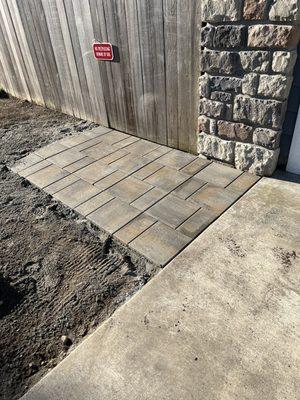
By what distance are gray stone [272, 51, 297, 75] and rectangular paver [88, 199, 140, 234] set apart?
1719 millimetres

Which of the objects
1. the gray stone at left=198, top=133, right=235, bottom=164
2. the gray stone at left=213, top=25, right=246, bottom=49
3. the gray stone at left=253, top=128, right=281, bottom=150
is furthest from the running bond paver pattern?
the gray stone at left=213, top=25, right=246, bottom=49

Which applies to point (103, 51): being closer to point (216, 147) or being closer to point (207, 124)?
point (207, 124)

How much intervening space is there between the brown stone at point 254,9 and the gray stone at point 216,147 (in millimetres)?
1154

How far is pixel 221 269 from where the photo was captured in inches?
95.7

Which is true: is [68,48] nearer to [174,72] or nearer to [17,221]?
[174,72]

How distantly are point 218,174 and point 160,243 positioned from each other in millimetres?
1214

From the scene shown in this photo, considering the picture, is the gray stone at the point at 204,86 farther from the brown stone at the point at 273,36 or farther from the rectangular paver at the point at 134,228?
Answer: the rectangular paver at the point at 134,228

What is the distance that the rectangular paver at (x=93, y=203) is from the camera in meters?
3.17

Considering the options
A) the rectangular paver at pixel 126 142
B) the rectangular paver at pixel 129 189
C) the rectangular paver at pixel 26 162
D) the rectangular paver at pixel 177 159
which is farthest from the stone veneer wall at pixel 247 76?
the rectangular paver at pixel 26 162

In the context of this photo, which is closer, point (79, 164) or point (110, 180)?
point (110, 180)

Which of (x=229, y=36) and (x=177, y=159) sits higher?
(x=229, y=36)

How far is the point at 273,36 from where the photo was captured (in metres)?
2.73

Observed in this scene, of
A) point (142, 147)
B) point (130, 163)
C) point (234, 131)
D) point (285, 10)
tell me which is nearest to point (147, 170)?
point (130, 163)

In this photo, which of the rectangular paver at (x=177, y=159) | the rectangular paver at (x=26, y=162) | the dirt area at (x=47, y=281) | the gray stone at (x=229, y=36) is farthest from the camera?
the rectangular paver at (x=26, y=162)
